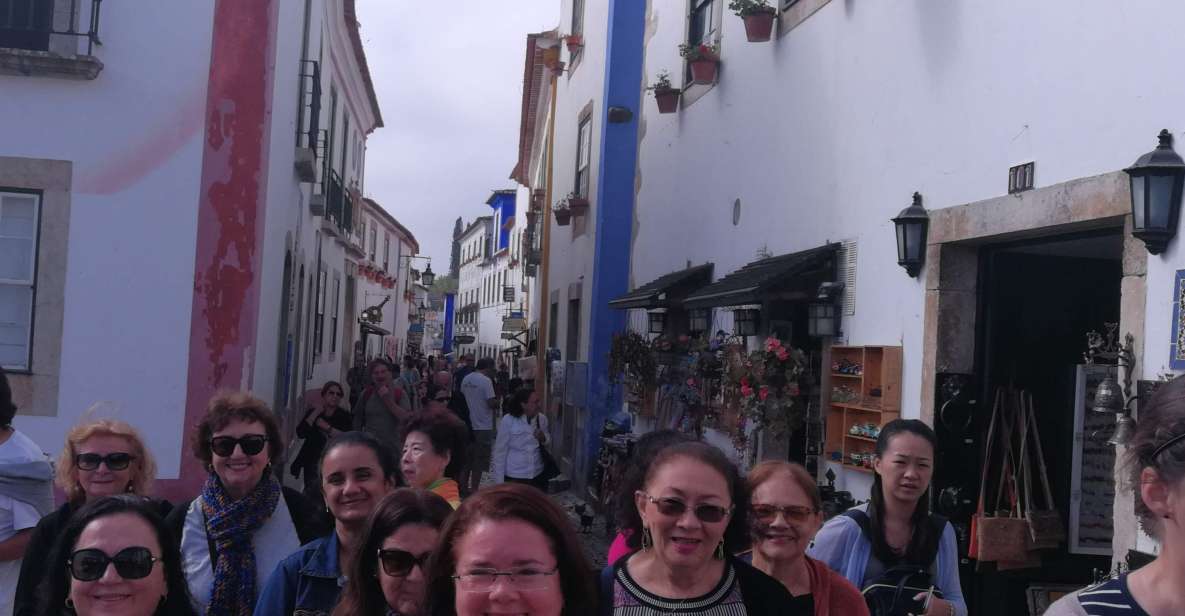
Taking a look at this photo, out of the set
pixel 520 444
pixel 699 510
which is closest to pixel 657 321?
pixel 520 444

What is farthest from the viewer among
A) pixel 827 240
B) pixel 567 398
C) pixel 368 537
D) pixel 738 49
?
pixel 567 398

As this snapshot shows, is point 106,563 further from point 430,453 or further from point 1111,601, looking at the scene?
point 1111,601

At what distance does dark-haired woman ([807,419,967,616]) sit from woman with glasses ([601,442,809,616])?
1022 millimetres

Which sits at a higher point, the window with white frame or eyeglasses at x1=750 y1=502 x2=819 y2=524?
the window with white frame

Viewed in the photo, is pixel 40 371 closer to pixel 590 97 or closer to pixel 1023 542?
pixel 1023 542

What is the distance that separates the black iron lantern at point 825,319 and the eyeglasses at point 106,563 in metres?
5.84

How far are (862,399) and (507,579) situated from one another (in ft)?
18.6

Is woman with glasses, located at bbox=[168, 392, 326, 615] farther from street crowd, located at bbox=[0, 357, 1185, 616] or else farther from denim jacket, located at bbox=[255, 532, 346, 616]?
denim jacket, located at bbox=[255, 532, 346, 616]

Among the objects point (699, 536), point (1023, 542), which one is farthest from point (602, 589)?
point (1023, 542)

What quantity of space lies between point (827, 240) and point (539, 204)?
17.4m

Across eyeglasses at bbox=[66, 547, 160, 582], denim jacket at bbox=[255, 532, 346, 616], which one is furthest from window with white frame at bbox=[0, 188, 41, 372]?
eyeglasses at bbox=[66, 547, 160, 582]

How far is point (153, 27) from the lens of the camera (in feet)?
30.9

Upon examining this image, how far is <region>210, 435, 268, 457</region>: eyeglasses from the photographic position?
14.0 feet

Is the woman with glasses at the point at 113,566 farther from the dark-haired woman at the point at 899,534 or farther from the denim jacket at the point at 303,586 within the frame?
the dark-haired woman at the point at 899,534
